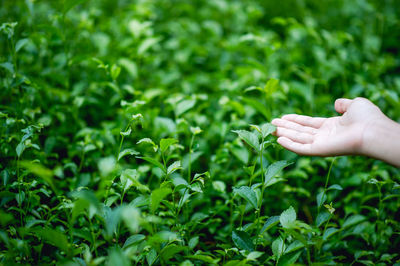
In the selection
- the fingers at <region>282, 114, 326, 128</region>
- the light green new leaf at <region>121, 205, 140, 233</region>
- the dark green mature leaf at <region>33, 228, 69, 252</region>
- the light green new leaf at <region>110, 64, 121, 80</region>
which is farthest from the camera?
the light green new leaf at <region>110, 64, 121, 80</region>

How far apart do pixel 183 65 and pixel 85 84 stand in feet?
3.52

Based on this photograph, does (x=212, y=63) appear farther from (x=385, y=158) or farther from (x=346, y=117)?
(x=385, y=158)

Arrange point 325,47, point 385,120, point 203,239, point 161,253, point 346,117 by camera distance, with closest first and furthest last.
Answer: point 161,253 < point 385,120 < point 346,117 < point 203,239 < point 325,47

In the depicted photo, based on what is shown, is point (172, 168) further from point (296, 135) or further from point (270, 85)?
point (270, 85)

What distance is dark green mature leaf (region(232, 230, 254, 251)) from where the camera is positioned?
1.50 meters

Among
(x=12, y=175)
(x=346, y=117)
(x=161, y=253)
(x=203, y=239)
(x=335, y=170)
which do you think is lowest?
(x=203, y=239)

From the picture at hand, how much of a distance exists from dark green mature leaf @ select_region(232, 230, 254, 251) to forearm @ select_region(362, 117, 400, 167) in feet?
2.27

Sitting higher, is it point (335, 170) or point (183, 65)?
point (183, 65)

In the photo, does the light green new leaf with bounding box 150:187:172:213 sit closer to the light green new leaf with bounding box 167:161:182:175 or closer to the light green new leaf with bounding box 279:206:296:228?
the light green new leaf with bounding box 167:161:182:175

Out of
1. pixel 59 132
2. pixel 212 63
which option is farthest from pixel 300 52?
pixel 59 132

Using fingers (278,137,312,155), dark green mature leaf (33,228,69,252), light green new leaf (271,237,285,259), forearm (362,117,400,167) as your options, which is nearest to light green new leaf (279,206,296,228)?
light green new leaf (271,237,285,259)

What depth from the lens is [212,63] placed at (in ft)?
10.6

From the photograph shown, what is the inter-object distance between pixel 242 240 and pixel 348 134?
73cm

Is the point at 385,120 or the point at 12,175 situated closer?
the point at 385,120
